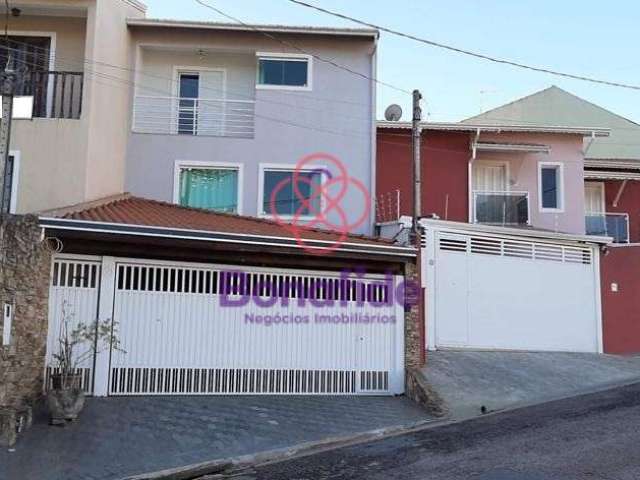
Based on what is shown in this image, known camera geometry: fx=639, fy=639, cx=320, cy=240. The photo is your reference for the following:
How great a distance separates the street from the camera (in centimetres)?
716

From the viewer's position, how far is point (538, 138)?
18812 millimetres

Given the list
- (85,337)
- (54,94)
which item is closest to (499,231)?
(85,337)

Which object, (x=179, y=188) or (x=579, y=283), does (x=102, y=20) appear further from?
(x=579, y=283)

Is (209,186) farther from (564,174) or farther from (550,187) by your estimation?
(564,174)

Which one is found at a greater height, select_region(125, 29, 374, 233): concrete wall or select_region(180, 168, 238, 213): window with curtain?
select_region(125, 29, 374, 233): concrete wall

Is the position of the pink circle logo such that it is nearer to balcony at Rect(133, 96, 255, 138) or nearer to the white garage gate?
balcony at Rect(133, 96, 255, 138)

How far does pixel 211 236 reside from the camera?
35.5 ft

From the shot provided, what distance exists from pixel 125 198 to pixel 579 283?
38.6 feet

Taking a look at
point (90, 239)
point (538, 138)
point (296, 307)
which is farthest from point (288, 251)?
point (538, 138)

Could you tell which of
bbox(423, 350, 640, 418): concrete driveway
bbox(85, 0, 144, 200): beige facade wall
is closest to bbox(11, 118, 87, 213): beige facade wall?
bbox(85, 0, 144, 200): beige facade wall

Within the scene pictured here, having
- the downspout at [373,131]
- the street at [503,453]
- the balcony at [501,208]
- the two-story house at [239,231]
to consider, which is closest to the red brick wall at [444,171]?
the balcony at [501,208]

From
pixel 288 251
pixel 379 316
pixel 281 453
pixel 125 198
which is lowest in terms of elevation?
pixel 281 453

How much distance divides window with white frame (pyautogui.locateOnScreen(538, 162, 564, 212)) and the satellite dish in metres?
4.46

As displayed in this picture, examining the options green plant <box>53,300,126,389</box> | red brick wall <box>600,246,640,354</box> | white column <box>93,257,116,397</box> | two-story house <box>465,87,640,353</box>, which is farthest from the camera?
two-story house <box>465,87,640,353</box>
